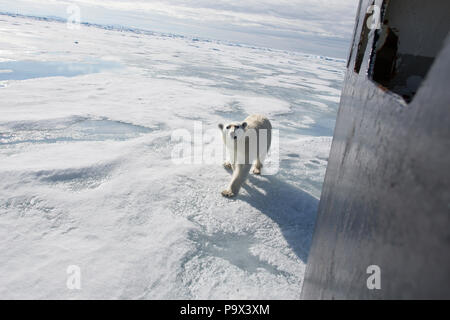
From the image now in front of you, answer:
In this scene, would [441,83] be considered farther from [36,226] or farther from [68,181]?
[68,181]

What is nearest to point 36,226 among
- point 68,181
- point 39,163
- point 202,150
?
point 68,181

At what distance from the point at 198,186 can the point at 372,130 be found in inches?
105

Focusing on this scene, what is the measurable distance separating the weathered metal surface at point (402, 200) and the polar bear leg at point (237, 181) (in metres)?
2.34

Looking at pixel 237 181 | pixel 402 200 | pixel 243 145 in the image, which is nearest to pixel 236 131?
pixel 243 145

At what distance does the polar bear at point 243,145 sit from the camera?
10.3 ft

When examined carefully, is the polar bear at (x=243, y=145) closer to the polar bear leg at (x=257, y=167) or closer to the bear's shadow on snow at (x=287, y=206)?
the polar bear leg at (x=257, y=167)

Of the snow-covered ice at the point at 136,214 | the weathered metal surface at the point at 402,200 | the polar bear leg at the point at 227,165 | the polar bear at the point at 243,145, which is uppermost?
the weathered metal surface at the point at 402,200

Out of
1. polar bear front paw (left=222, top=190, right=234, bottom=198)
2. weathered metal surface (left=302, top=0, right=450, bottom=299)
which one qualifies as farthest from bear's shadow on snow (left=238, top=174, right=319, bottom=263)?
weathered metal surface (left=302, top=0, right=450, bottom=299)

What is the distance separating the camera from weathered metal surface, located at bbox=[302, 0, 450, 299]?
0.30m

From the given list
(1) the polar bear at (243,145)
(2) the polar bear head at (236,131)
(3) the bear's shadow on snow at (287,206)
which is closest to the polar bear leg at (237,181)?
(1) the polar bear at (243,145)

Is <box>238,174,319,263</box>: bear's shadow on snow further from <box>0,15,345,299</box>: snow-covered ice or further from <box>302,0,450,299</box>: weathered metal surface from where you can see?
<box>302,0,450,299</box>: weathered metal surface

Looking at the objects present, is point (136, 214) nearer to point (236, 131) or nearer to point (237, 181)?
point (237, 181)

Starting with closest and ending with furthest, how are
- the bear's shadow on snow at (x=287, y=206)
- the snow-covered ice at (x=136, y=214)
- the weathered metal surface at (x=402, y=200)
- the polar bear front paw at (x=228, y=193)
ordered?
the weathered metal surface at (x=402, y=200), the snow-covered ice at (x=136, y=214), the bear's shadow on snow at (x=287, y=206), the polar bear front paw at (x=228, y=193)

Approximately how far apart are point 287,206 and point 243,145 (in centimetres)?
87
